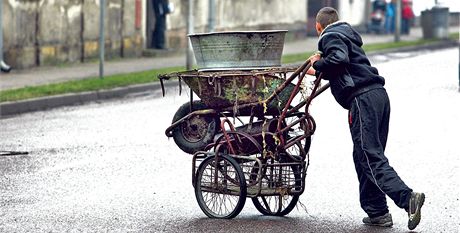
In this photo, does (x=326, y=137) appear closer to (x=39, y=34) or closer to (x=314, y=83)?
(x=314, y=83)

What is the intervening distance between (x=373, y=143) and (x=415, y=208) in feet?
1.94

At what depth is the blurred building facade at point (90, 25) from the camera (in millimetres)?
25562

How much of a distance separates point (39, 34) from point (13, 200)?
52.8 feet

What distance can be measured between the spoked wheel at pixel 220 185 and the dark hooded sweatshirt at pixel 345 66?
93cm

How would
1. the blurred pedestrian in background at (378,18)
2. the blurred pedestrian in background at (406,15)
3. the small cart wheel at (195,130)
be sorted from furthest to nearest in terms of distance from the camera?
1. the blurred pedestrian in background at (378,18)
2. the blurred pedestrian in background at (406,15)
3. the small cart wheel at (195,130)

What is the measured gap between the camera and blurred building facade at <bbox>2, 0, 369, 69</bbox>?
2556 centimetres

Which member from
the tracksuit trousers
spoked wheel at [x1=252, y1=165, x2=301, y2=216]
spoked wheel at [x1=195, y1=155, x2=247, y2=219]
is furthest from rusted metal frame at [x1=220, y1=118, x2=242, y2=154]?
the tracksuit trousers

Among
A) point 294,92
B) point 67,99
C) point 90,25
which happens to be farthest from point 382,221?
point 90,25

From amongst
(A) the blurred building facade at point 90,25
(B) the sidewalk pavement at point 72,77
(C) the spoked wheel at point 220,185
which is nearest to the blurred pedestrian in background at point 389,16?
(A) the blurred building facade at point 90,25

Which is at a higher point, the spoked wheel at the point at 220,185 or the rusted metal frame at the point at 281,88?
the rusted metal frame at the point at 281,88

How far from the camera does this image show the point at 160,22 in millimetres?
32031

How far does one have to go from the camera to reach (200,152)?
9.81 m

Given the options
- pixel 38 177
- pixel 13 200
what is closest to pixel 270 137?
pixel 13 200

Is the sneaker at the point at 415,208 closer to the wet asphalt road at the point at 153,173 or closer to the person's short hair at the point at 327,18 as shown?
the wet asphalt road at the point at 153,173
